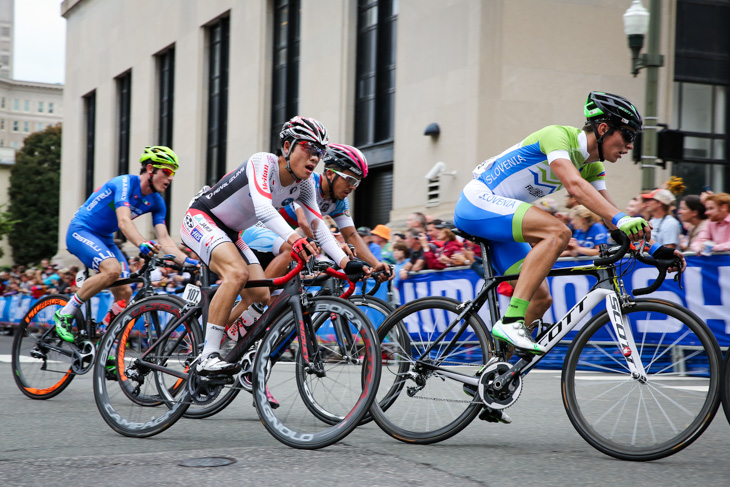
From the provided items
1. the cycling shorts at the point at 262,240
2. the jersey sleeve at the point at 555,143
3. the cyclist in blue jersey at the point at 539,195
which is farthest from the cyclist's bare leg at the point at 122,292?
the jersey sleeve at the point at 555,143

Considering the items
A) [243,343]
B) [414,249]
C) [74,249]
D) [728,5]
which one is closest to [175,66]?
[728,5]

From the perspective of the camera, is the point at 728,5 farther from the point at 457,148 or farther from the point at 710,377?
the point at 710,377

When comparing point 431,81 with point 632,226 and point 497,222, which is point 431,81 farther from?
point 632,226

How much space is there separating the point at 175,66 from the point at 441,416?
29.5 meters

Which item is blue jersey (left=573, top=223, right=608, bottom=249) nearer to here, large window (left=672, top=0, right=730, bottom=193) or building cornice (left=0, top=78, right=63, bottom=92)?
large window (left=672, top=0, right=730, bottom=193)

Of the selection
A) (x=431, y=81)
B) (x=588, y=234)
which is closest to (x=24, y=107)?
(x=431, y=81)

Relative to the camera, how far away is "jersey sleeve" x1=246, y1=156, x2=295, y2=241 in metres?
4.76

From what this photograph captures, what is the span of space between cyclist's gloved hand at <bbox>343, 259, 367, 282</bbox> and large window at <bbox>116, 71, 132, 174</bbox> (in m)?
34.6

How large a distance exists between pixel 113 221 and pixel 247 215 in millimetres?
2499

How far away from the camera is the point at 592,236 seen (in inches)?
377

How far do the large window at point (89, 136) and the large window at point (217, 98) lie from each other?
14425mm

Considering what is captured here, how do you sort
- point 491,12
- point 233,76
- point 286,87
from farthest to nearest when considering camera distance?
1. point 233,76
2. point 286,87
3. point 491,12

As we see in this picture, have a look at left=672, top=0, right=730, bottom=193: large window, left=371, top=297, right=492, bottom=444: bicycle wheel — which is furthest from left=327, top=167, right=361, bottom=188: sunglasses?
left=672, top=0, right=730, bottom=193: large window

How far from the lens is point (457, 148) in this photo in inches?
659
